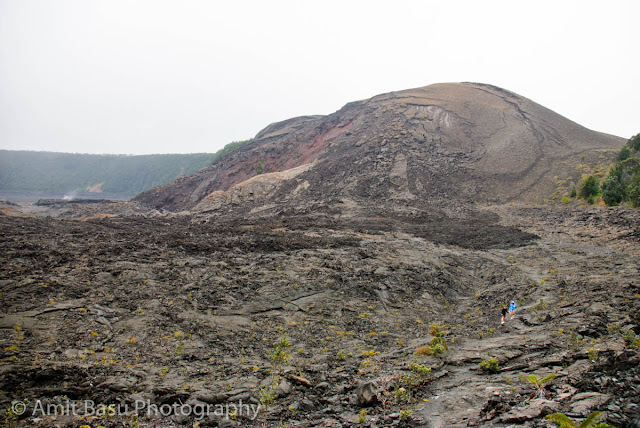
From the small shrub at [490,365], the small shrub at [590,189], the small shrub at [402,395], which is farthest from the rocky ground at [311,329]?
the small shrub at [590,189]

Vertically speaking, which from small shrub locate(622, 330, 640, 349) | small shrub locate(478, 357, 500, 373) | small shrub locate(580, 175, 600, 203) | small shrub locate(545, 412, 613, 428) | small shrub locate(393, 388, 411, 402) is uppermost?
small shrub locate(580, 175, 600, 203)

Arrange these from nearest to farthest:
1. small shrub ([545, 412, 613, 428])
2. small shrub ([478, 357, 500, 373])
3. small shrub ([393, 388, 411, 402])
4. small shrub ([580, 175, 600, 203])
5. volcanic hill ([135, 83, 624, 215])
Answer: small shrub ([545, 412, 613, 428]) < small shrub ([393, 388, 411, 402]) < small shrub ([478, 357, 500, 373]) < small shrub ([580, 175, 600, 203]) < volcanic hill ([135, 83, 624, 215])

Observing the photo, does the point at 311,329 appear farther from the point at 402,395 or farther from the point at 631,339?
the point at 631,339

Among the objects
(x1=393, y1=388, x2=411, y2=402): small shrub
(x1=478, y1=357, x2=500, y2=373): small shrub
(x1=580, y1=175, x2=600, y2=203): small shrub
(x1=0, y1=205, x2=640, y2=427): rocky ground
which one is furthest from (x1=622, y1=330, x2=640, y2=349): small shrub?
(x1=580, y1=175, x2=600, y2=203): small shrub

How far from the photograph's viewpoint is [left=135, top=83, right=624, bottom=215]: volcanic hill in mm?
33781

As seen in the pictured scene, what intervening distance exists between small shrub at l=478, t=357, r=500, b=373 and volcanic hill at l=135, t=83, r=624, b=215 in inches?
914

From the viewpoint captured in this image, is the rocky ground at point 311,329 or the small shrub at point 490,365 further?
the small shrub at point 490,365

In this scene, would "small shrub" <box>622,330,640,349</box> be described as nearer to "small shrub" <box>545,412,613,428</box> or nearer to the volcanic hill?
"small shrub" <box>545,412,613,428</box>

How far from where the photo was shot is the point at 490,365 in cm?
674

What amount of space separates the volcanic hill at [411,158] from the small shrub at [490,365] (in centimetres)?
2322

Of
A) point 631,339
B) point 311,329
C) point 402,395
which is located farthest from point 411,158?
point 402,395

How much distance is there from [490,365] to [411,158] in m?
33.7

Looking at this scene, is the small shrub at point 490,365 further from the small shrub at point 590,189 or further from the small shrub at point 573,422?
the small shrub at point 590,189

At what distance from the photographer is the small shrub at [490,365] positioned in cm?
670
